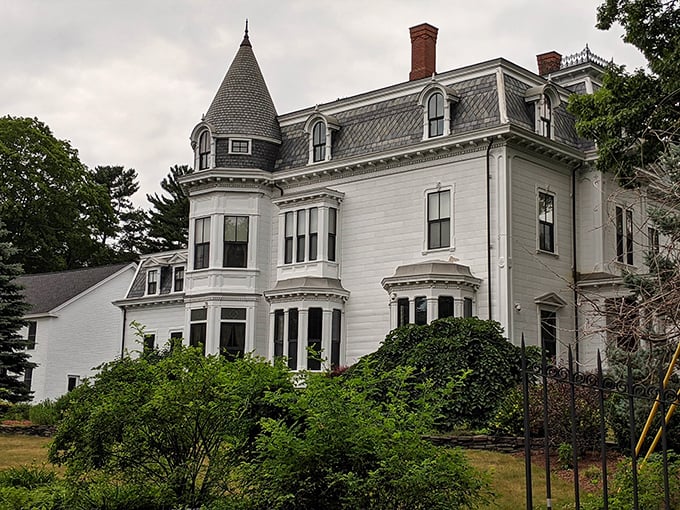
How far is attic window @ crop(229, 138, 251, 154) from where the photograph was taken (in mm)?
31156

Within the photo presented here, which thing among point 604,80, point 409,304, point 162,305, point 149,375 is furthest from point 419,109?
point 149,375

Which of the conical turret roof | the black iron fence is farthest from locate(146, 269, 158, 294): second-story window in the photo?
the black iron fence

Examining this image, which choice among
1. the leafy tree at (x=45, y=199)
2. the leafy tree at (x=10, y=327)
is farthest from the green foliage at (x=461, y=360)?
the leafy tree at (x=45, y=199)

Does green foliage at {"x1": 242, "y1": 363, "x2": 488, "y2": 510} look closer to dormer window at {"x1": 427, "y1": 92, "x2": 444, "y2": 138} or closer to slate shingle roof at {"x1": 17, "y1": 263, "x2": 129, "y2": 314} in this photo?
dormer window at {"x1": 427, "y1": 92, "x2": 444, "y2": 138}

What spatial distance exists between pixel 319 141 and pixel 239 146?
3.01 metres

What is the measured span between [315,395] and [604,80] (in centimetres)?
1375

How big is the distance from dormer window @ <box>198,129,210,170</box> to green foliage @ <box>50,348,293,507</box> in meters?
22.5

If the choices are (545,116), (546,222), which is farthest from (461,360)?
(545,116)

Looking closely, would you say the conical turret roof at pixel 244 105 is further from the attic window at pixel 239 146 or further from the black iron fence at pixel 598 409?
the black iron fence at pixel 598 409

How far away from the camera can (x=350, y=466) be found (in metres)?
8.46

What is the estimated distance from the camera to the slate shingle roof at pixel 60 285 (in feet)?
135

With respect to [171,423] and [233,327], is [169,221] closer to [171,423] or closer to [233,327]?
[233,327]

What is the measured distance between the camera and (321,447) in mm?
8297

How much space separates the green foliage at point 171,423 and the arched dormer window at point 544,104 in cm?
1936
